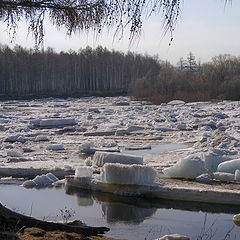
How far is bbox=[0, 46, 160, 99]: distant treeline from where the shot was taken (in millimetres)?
67250

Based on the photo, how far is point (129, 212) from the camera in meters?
8.48

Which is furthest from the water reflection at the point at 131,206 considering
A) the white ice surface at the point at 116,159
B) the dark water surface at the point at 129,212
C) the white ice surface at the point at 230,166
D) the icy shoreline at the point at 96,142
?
the icy shoreline at the point at 96,142

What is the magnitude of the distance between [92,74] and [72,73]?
2902 mm

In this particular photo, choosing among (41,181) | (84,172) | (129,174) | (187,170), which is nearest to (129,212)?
(129,174)

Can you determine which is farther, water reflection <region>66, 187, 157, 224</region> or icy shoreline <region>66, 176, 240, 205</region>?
icy shoreline <region>66, 176, 240, 205</region>

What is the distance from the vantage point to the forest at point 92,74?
176 feet

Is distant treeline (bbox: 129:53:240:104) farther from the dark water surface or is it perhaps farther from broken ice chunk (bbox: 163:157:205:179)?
the dark water surface

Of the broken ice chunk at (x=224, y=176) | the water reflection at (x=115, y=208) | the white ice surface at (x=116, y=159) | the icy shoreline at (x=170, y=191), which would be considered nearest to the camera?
the water reflection at (x=115, y=208)

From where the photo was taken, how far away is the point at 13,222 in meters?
5.12

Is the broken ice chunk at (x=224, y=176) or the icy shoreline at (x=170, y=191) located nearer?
the icy shoreline at (x=170, y=191)

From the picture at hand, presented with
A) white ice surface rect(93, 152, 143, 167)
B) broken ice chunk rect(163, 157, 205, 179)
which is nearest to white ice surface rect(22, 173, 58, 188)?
white ice surface rect(93, 152, 143, 167)

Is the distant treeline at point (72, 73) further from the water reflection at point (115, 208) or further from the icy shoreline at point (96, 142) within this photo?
the water reflection at point (115, 208)

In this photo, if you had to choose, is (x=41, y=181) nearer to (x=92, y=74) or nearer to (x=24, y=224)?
(x=24, y=224)

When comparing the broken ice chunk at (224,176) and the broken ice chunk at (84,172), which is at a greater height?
the broken ice chunk at (84,172)
